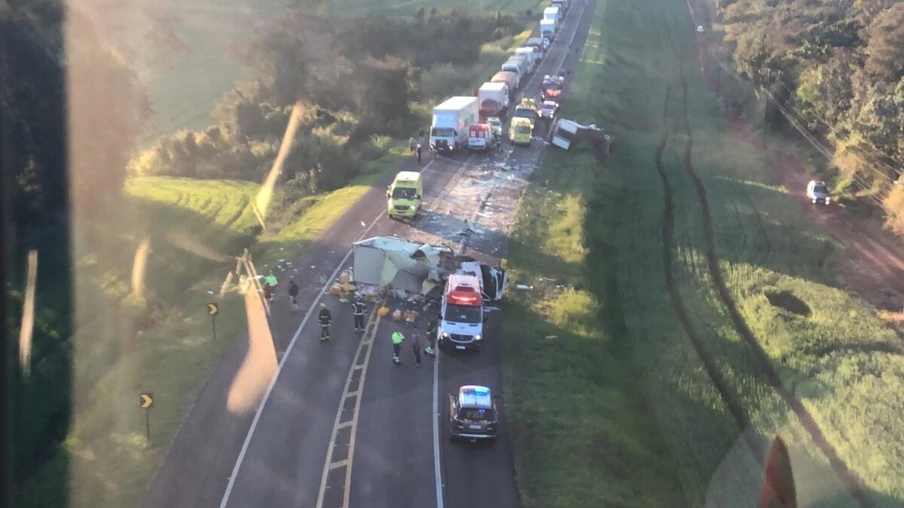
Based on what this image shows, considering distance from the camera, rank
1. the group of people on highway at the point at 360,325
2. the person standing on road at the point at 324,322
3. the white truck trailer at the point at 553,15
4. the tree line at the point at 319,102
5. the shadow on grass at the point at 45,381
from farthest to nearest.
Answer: the white truck trailer at the point at 553,15 < the tree line at the point at 319,102 < the person standing on road at the point at 324,322 < the group of people on highway at the point at 360,325 < the shadow on grass at the point at 45,381

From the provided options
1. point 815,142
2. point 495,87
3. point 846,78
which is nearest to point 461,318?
point 495,87

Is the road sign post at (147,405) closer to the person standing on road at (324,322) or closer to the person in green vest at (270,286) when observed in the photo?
the person standing on road at (324,322)

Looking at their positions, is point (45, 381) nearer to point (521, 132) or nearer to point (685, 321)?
point (685, 321)

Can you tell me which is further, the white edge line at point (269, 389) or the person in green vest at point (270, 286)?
the person in green vest at point (270, 286)

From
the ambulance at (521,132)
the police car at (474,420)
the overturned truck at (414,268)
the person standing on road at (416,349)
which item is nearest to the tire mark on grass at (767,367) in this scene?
the overturned truck at (414,268)

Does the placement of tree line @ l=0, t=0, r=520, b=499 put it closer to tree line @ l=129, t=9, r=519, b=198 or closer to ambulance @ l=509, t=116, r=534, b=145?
tree line @ l=129, t=9, r=519, b=198

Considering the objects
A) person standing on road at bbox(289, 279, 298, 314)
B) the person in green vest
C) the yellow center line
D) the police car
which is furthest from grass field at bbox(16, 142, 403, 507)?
the police car
